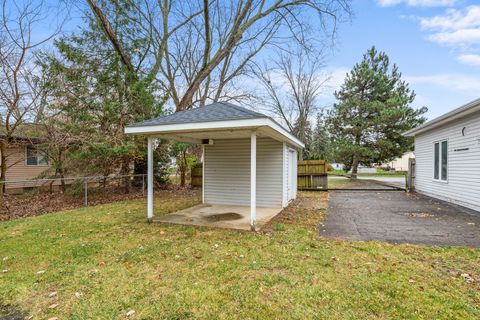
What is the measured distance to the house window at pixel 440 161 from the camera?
352 inches

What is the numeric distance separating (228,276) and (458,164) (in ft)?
27.6

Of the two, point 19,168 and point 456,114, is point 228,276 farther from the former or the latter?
point 19,168

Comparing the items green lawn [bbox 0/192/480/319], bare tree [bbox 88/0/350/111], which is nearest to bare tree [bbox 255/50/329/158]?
bare tree [bbox 88/0/350/111]

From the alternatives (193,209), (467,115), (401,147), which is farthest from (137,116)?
(401,147)

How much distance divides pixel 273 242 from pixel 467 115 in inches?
279

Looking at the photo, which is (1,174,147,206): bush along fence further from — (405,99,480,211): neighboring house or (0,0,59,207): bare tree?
(405,99,480,211): neighboring house

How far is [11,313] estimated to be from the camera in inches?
97.5

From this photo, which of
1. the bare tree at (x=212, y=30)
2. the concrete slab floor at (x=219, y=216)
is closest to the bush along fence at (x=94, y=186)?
the concrete slab floor at (x=219, y=216)

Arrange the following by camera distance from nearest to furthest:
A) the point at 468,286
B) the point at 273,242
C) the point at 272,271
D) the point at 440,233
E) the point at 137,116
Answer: the point at 468,286
the point at 272,271
the point at 273,242
the point at 440,233
the point at 137,116

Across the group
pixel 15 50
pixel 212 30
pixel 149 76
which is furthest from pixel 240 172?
pixel 212 30

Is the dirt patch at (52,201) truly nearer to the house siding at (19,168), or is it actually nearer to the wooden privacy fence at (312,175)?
the house siding at (19,168)

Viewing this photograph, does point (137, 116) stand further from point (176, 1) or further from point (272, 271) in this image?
point (272, 271)

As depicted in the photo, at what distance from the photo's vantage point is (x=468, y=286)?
289 cm

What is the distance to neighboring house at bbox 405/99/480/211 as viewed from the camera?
7.05 m
